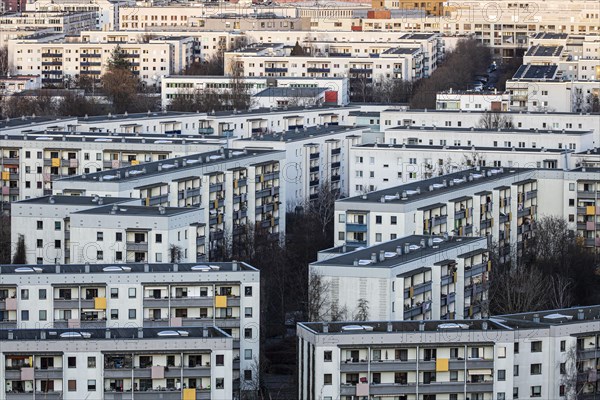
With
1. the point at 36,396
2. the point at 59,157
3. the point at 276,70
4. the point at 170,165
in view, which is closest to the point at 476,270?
the point at 36,396

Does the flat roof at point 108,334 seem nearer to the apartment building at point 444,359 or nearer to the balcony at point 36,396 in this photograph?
the balcony at point 36,396

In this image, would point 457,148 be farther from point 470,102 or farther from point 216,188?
point 470,102

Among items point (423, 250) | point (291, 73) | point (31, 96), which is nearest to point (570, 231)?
point (423, 250)

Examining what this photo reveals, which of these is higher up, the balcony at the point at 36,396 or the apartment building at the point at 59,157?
the apartment building at the point at 59,157

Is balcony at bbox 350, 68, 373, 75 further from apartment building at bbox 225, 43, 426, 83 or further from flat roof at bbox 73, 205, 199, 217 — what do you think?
flat roof at bbox 73, 205, 199, 217

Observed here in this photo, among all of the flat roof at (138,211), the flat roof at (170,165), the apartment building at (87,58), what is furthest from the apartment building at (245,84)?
the flat roof at (138,211)

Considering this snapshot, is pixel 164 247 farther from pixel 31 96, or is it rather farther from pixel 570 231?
pixel 31 96
